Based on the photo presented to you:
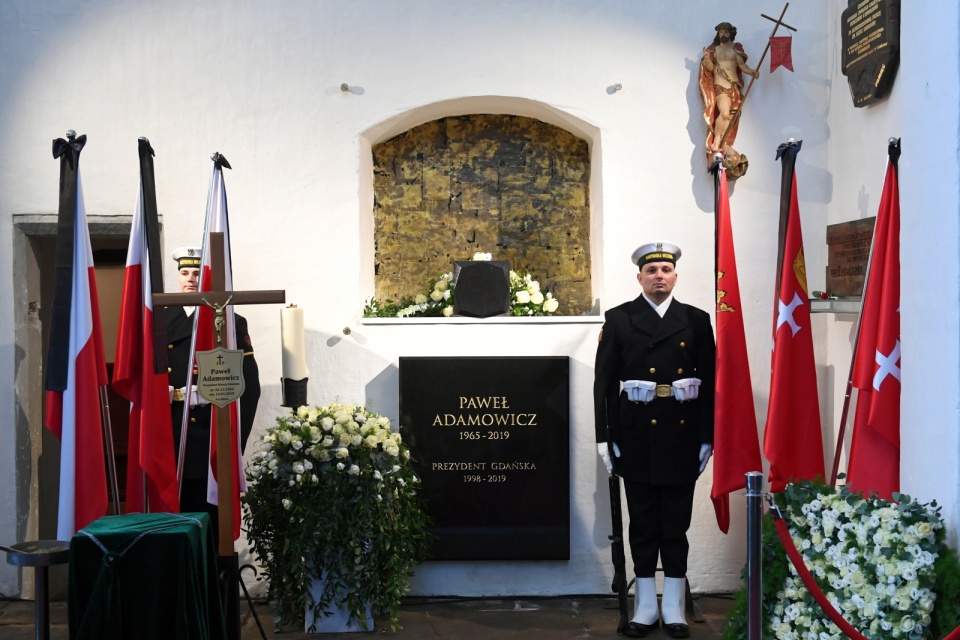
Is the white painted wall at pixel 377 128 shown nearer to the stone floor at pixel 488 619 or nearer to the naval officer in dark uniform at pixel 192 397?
the stone floor at pixel 488 619

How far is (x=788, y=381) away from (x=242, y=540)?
106 inches

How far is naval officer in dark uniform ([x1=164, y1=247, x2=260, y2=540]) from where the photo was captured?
4648mm

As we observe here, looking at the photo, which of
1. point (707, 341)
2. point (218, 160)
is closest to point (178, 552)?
point (218, 160)

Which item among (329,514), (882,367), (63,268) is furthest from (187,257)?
(882,367)

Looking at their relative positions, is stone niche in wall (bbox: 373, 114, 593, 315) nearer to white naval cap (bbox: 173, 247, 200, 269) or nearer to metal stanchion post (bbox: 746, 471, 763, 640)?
white naval cap (bbox: 173, 247, 200, 269)

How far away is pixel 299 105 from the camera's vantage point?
517 centimetres

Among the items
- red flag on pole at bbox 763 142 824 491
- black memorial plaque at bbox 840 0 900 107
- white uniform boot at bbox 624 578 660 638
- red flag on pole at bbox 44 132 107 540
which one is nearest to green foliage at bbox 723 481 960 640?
red flag on pole at bbox 763 142 824 491

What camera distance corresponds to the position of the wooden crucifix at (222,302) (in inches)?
156

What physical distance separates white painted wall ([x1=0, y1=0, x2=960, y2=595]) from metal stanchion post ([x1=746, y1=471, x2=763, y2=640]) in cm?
206

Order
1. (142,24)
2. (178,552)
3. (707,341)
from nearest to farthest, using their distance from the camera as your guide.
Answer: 1. (178,552)
2. (707,341)
3. (142,24)

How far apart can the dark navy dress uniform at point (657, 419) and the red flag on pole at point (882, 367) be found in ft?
2.30

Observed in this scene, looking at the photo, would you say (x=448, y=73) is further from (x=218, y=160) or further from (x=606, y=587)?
(x=606, y=587)

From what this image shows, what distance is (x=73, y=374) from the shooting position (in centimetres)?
432

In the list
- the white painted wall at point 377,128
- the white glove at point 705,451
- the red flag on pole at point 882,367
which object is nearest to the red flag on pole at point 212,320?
the white painted wall at point 377,128
